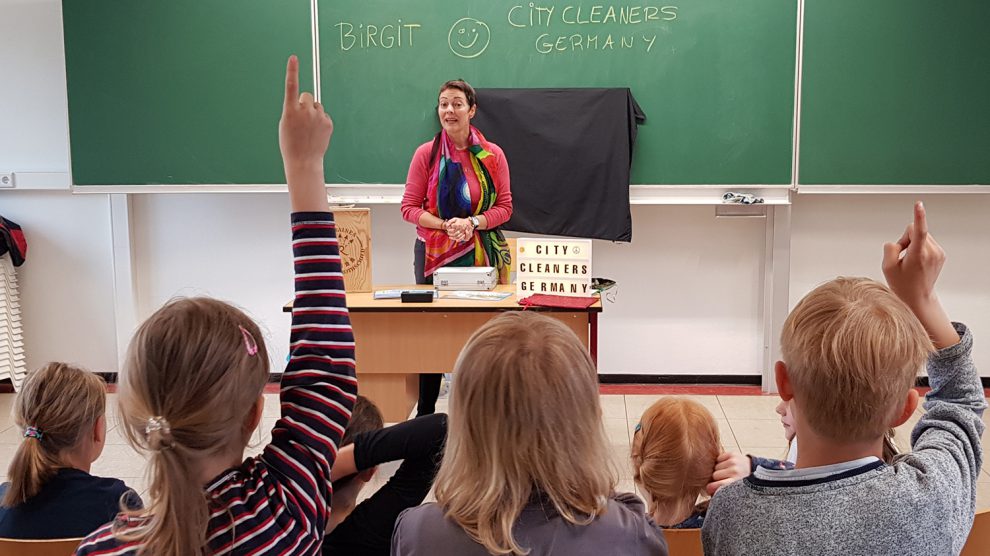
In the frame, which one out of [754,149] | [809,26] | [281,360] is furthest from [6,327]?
[809,26]

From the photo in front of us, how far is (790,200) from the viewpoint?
14.5 feet

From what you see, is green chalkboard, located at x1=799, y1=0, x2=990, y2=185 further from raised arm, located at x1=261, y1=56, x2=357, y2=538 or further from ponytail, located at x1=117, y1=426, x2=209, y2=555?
ponytail, located at x1=117, y1=426, x2=209, y2=555

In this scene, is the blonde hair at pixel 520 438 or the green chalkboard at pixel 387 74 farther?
the green chalkboard at pixel 387 74

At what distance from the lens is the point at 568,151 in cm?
441

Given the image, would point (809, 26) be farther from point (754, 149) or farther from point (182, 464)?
point (182, 464)

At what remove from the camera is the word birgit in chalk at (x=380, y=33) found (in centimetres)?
436

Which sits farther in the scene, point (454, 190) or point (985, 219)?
point (985, 219)

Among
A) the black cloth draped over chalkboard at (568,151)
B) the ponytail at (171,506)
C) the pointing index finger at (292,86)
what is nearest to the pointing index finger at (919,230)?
the pointing index finger at (292,86)

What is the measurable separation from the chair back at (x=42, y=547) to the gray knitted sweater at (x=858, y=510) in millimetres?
932

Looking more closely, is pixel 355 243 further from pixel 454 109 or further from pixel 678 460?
pixel 678 460

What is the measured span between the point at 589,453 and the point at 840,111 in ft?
12.2

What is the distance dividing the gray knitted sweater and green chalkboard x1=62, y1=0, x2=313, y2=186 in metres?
3.77

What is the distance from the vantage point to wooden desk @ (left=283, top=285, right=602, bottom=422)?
3266 millimetres

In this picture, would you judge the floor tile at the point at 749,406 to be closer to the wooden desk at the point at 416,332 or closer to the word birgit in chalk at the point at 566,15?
the wooden desk at the point at 416,332
